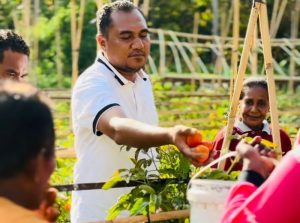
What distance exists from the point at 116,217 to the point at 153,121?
1.76 ft

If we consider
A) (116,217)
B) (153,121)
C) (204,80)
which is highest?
(153,121)

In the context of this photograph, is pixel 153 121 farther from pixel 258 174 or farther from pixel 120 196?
pixel 258 174

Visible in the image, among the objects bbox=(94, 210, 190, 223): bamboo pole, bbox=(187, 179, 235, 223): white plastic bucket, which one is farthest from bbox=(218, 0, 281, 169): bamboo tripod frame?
bbox=(187, 179, 235, 223): white plastic bucket

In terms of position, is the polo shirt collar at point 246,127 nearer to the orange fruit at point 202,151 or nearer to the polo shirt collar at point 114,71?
the polo shirt collar at point 114,71

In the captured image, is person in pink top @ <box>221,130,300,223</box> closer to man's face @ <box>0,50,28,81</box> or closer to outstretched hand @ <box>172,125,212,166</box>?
outstretched hand @ <box>172,125,212,166</box>

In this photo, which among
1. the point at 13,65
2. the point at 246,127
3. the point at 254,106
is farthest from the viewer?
the point at 254,106

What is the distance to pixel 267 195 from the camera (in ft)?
7.36

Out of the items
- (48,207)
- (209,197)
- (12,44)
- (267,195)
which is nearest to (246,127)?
(12,44)

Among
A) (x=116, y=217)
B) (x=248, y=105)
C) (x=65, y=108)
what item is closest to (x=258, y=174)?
(x=116, y=217)

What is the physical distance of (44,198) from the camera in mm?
2088

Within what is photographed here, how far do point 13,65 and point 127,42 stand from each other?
0.44m

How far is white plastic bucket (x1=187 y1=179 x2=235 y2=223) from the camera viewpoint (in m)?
2.54

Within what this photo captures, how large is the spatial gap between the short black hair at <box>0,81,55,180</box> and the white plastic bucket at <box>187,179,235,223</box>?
2.10 ft

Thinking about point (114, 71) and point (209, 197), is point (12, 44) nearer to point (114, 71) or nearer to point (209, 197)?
point (114, 71)
